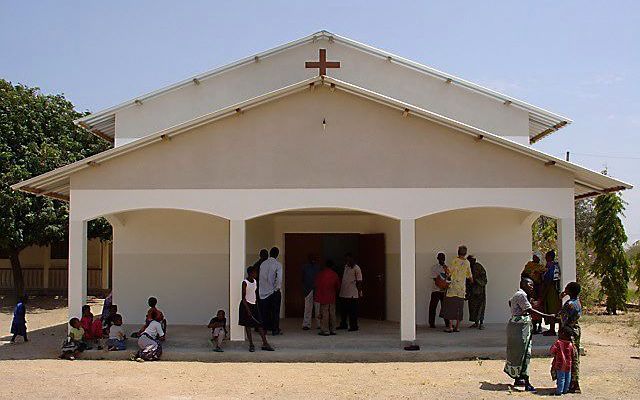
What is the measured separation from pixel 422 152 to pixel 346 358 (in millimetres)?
4112

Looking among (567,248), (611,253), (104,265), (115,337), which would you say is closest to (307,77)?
(567,248)

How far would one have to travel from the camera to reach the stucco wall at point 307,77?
18375 millimetres

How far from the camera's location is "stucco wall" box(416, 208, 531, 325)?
16.5 metres

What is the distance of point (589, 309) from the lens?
2423 cm

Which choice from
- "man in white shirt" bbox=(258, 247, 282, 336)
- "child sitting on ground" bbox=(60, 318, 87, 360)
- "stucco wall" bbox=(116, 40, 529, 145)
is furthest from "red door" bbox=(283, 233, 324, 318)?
"child sitting on ground" bbox=(60, 318, 87, 360)

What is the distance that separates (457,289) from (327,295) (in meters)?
2.66

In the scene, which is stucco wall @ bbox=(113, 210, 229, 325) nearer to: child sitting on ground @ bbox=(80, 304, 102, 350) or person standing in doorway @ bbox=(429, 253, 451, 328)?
child sitting on ground @ bbox=(80, 304, 102, 350)

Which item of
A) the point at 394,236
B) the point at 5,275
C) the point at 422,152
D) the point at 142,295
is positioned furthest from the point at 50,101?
the point at 422,152

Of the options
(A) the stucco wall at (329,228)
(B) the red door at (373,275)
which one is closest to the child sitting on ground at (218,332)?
(A) the stucco wall at (329,228)

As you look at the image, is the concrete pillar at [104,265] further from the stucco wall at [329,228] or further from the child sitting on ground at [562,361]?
Result: the child sitting on ground at [562,361]

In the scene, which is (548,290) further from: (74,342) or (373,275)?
(74,342)

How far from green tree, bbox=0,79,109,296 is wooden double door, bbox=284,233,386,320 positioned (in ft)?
30.9

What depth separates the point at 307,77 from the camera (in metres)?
18.5

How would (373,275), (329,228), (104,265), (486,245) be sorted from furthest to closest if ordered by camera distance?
(104,265)
(329,228)
(373,275)
(486,245)
